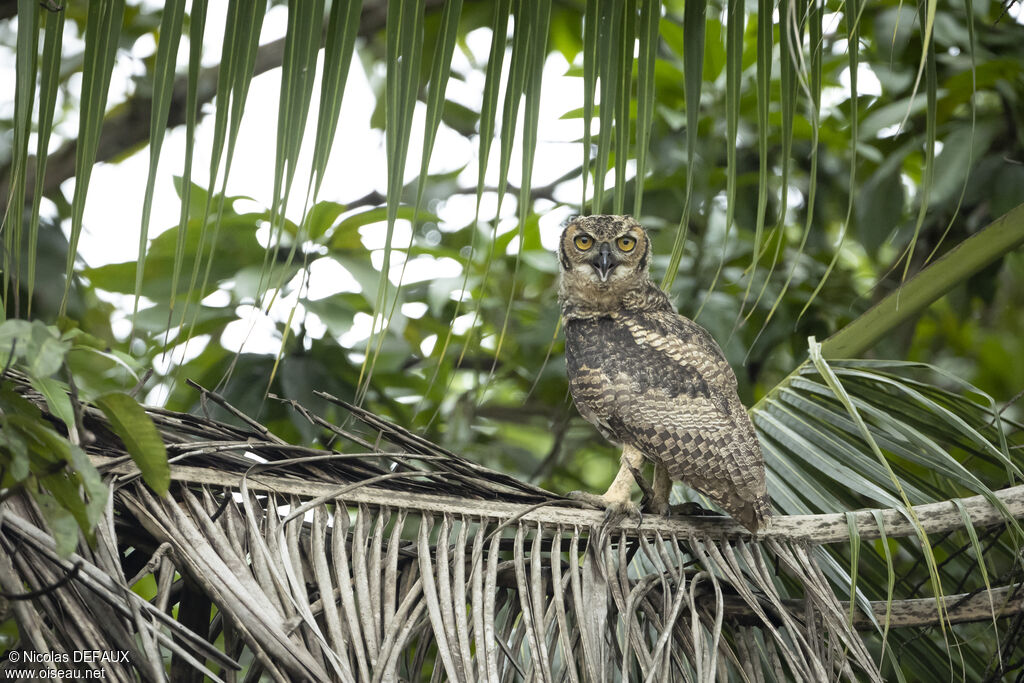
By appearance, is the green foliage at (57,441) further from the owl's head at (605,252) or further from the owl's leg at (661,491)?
the owl's head at (605,252)

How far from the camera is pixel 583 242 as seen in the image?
429 centimetres

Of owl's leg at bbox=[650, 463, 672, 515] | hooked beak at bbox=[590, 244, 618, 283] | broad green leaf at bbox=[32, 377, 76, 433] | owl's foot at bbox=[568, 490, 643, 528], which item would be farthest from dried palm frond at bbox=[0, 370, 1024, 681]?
hooked beak at bbox=[590, 244, 618, 283]

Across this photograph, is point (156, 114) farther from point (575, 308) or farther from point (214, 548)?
point (575, 308)

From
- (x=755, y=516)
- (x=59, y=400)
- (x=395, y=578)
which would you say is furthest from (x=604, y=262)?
(x=59, y=400)

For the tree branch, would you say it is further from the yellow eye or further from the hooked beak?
the hooked beak

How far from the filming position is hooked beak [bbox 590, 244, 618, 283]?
4098mm

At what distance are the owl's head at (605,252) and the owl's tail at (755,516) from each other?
1.47 m

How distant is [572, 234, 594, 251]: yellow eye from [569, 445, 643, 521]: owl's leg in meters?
1.05

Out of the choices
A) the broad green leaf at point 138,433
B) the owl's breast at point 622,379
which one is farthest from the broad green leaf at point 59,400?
the owl's breast at point 622,379

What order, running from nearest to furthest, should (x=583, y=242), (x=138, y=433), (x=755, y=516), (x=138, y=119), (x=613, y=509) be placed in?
(x=138, y=433), (x=613, y=509), (x=755, y=516), (x=583, y=242), (x=138, y=119)

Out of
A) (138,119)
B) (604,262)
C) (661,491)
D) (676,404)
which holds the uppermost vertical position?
(138,119)

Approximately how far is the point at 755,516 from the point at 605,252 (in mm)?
1601

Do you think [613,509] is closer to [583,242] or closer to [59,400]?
[59,400]

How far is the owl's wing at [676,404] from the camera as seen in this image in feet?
10.4
